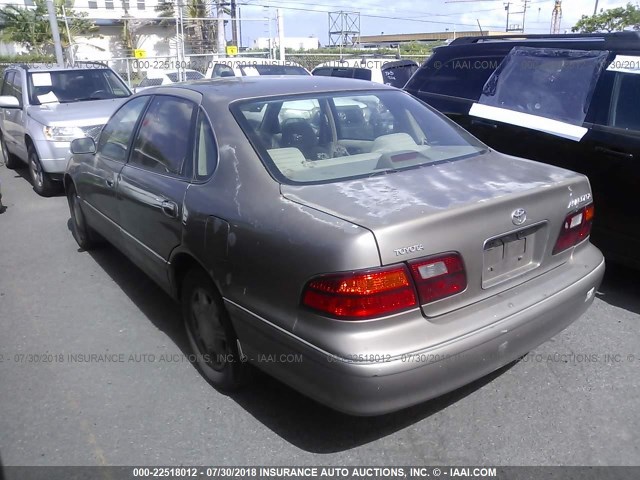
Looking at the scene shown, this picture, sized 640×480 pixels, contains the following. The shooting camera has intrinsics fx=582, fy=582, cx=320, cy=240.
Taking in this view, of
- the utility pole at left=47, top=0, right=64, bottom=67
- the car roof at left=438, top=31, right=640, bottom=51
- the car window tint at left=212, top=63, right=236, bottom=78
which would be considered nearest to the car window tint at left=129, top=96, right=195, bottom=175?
the car roof at left=438, top=31, right=640, bottom=51

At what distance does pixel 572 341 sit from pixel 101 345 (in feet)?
9.99

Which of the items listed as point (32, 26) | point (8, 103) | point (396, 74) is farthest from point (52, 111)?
point (32, 26)

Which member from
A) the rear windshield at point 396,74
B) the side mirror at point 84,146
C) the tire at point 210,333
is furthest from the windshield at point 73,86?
the rear windshield at point 396,74

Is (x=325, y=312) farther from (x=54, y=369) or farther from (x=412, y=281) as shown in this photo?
(x=54, y=369)

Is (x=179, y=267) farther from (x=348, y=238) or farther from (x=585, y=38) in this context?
(x=585, y=38)

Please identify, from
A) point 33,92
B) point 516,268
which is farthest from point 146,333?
point 33,92

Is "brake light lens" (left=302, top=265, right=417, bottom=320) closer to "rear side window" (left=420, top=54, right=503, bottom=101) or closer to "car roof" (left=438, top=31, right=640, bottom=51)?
"car roof" (left=438, top=31, right=640, bottom=51)

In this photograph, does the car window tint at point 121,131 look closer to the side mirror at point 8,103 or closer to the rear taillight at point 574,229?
the rear taillight at point 574,229

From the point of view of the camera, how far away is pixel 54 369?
11.8 ft

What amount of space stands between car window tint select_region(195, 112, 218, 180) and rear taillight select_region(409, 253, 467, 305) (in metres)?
1.29

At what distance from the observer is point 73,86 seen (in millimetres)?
8953

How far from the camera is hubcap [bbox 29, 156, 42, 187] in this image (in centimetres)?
808

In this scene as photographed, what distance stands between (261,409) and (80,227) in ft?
10.9

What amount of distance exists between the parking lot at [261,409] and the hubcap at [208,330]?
0.19m
